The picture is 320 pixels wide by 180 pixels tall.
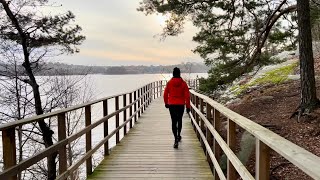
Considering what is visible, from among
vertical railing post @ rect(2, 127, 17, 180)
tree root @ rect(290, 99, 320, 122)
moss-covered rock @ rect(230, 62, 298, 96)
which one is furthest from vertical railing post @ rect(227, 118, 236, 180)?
moss-covered rock @ rect(230, 62, 298, 96)

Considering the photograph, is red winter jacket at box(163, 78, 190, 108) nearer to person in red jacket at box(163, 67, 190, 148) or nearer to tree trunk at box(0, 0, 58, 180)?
person in red jacket at box(163, 67, 190, 148)

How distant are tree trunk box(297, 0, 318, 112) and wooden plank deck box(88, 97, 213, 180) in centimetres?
288

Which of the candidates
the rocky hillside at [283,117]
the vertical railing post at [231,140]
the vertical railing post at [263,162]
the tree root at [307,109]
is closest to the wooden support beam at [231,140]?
the vertical railing post at [231,140]

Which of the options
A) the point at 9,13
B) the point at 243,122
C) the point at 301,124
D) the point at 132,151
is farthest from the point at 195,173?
the point at 9,13

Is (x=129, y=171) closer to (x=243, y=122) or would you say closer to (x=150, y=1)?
(x=243, y=122)

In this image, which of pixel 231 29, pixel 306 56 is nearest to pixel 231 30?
pixel 231 29

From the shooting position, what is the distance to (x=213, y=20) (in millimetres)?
13539

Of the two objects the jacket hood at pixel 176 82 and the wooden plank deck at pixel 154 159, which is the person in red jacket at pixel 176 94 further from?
the wooden plank deck at pixel 154 159

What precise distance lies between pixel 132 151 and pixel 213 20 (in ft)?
23.1

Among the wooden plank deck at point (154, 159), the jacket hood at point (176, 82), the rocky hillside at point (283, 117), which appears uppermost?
the jacket hood at point (176, 82)

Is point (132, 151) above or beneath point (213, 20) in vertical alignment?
beneath

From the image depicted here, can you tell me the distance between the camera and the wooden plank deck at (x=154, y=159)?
20.3ft

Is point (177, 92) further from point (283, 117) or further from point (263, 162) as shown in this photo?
point (263, 162)

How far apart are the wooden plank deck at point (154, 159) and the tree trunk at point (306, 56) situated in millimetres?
2877
